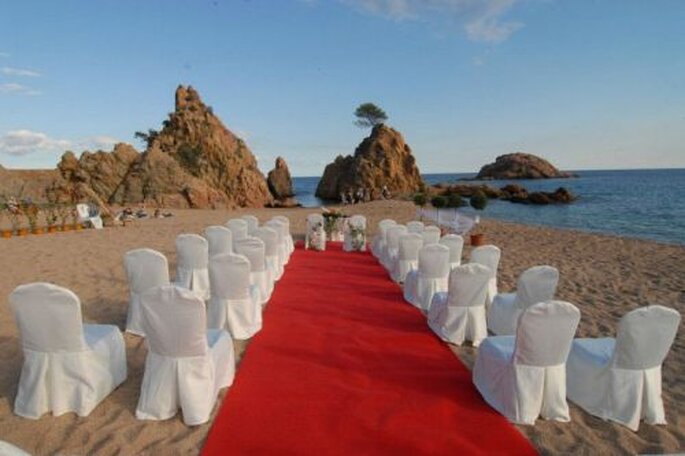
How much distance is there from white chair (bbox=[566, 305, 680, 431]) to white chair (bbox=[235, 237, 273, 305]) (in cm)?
504

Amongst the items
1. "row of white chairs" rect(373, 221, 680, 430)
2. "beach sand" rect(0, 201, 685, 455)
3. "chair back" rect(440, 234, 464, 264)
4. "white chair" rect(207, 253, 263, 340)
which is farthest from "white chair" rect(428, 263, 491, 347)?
"chair back" rect(440, 234, 464, 264)

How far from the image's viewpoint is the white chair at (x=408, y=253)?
31.9 feet

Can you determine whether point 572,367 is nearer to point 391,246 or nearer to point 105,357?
point 105,357

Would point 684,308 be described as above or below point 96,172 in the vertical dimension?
below

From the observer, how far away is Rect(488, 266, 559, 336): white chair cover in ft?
19.7

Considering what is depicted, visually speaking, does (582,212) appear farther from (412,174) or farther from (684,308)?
(684,308)

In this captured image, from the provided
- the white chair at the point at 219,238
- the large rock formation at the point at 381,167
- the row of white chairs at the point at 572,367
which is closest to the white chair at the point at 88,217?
the white chair at the point at 219,238

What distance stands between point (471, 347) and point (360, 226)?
26.4ft

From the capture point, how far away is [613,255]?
46.6ft

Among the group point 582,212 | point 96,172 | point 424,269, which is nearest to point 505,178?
point 582,212

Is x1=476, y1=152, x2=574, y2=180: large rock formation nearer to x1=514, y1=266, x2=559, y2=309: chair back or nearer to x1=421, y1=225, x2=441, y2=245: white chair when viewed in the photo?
x1=421, y1=225, x2=441, y2=245: white chair

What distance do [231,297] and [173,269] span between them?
5.84m

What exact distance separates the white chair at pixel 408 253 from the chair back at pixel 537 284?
357 cm

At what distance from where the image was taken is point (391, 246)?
1105 centimetres
